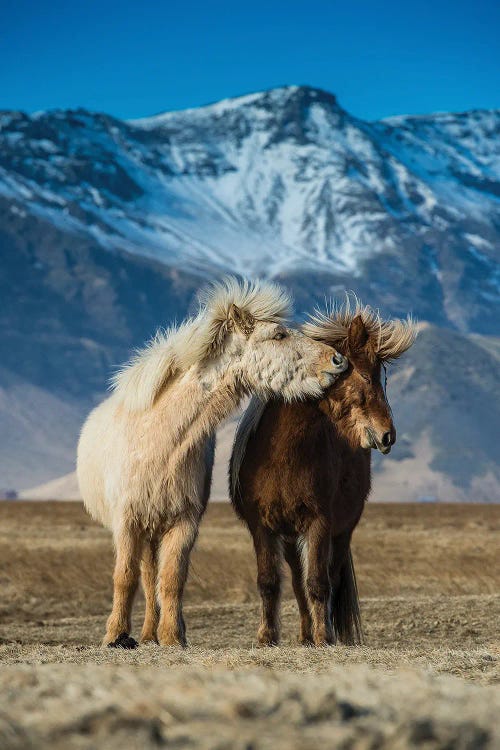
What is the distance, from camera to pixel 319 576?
412 inches

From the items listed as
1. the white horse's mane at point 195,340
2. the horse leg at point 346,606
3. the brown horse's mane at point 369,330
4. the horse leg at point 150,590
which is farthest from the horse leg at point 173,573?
the horse leg at point 346,606

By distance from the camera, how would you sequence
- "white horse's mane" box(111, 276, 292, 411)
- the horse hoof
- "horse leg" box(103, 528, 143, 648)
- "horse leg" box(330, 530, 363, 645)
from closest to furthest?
the horse hoof → "horse leg" box(103, 528, 143, 648) → "white horse's mane" box(111, 276, 292, 411) → "horse leg" box(330, 530, 363, 645)

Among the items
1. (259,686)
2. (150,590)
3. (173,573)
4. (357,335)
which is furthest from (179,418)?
(259,686)

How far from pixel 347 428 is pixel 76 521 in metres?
45.7

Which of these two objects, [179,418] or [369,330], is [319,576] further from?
[369,330]

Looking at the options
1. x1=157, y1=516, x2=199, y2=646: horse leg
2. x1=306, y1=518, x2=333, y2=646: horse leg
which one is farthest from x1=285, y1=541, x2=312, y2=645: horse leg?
x1=157, y1=516, x2=199, y2=646: horse leg

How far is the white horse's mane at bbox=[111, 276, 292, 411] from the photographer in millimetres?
10734

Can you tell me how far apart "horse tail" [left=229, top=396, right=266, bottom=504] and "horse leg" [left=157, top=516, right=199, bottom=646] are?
0.84 metres

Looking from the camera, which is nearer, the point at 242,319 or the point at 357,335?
the point at 242,319

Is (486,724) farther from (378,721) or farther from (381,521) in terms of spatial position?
(381,521)

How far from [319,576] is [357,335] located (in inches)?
82.9

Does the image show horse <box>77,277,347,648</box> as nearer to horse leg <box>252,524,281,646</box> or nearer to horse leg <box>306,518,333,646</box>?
horse leg <box>252,524,281,646</box>

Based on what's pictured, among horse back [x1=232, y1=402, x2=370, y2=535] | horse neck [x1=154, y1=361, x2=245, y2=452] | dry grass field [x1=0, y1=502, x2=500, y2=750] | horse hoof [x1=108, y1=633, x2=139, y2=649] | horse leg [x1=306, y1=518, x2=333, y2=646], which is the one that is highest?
horse neck [x1=154, y1=361, x2=245, y2=452]

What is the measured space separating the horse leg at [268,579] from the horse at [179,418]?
57 centimetres
